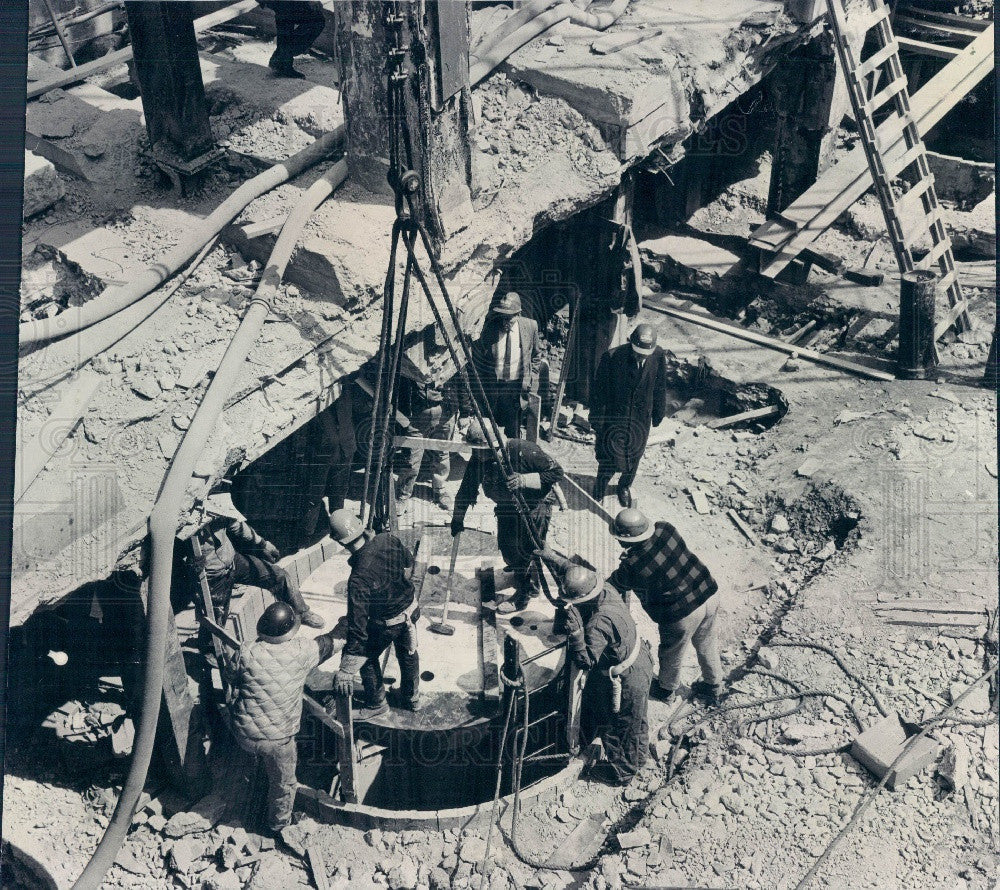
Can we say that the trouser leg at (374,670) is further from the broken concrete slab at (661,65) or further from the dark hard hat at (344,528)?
the broken concrete slab at (661,65)

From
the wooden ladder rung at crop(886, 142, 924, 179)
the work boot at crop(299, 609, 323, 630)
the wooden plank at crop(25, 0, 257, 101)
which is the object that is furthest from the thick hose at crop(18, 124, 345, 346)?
the wooden ladder rung at crop(886, 142, 924, 179)

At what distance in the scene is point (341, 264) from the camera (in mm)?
7719

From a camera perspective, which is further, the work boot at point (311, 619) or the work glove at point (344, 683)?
the work boot at point (311, 619)

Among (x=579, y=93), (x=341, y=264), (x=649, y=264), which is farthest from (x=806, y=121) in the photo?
(x=341, y=264)

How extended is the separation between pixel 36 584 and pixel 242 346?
186cm

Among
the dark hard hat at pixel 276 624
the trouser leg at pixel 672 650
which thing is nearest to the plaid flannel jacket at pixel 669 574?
the trouser leg at pixel 672 650

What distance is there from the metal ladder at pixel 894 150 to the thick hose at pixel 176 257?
4.45 meters

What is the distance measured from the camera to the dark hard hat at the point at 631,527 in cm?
708

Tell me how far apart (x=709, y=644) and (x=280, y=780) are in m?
2.91

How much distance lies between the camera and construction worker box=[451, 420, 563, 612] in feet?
25.2

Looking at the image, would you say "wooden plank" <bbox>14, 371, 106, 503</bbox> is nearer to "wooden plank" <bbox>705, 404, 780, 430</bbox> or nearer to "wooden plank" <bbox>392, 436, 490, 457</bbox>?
"wooden plank" <bbox>392, 436, 490, 457</bbox>

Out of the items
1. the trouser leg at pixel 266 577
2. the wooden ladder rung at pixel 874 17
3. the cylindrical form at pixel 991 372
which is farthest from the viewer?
the wooden ladder rung at pixel 874 17

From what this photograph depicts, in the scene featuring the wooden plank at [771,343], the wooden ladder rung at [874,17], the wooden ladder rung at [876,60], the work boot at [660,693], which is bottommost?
the work boot at [660,693]

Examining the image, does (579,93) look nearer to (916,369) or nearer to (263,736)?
(916,369)
